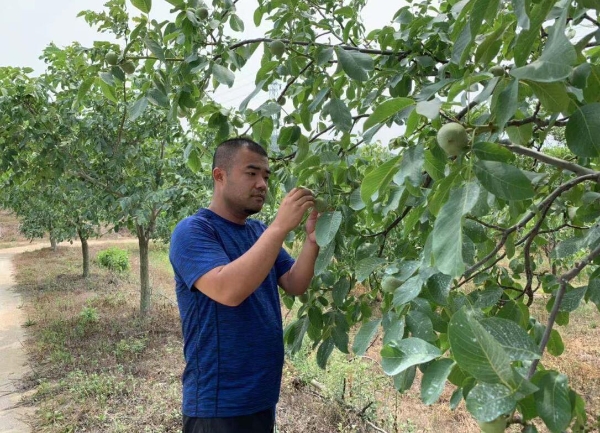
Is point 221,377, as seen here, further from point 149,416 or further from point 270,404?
point 149,416

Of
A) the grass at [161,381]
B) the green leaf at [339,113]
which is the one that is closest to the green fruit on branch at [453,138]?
the green leaf at [339,113]

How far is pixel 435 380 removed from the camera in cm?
72

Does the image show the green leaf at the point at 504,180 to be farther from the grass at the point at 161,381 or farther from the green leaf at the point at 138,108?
the grass at the point at 161,381

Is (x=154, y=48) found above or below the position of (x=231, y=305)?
above

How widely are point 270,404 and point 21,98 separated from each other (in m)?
4.55

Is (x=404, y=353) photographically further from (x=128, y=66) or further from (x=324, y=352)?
(x=128, y=66)

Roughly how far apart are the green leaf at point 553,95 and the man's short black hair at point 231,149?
3.35ft

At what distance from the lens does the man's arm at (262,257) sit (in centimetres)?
138

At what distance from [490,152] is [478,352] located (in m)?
0.33

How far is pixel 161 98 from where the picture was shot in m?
1.39

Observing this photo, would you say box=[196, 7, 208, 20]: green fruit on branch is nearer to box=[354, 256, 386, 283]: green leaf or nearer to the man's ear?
the man's ear

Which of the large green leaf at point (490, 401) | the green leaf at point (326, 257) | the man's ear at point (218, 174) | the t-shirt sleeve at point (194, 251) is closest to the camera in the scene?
the large green leaf at point (490, 401)

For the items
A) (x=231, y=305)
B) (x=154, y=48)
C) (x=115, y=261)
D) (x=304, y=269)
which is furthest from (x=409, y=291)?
(x=115, y=261)

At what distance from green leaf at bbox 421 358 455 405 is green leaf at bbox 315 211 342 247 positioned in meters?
0.47
